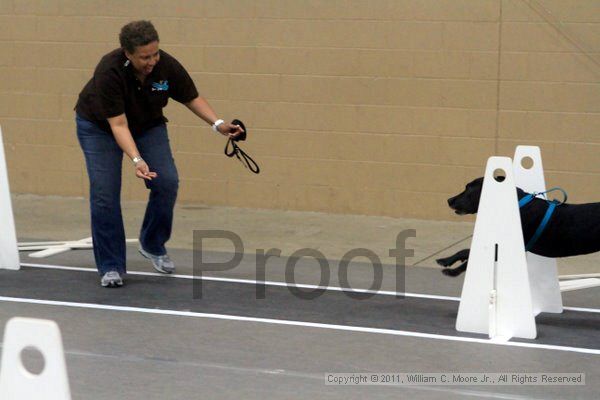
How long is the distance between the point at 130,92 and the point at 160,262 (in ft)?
4.19

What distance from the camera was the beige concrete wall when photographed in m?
8.91

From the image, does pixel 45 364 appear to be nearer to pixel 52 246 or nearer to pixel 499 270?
pixel 499 270

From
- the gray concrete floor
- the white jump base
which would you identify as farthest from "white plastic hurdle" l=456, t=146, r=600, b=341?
the white jump base

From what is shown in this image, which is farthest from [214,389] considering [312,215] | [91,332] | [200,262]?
[312,215]

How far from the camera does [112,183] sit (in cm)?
669

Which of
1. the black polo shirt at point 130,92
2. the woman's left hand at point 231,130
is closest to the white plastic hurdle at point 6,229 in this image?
the black polo shirt at point 130,92

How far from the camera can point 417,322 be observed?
602 cm

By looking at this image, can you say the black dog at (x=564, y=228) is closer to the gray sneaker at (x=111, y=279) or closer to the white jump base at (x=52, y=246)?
the gray sneaker at (x=111, y=279)

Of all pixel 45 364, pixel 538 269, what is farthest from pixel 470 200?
pixel 45 364

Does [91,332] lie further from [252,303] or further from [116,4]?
[116,4]

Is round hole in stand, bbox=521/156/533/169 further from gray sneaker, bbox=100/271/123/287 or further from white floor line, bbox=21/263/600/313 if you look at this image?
gray sneaker, bbox=100/271/123/287

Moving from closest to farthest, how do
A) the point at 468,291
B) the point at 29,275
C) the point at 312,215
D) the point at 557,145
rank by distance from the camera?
the point at 468,291, the point at 29,275, the point at 557,145, the point at 312,215

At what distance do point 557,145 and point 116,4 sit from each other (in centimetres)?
441

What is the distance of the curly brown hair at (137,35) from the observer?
6.30 meters
